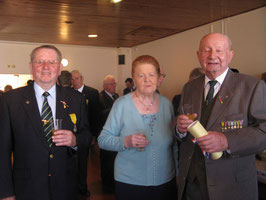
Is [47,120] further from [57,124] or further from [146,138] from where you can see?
[146,138]

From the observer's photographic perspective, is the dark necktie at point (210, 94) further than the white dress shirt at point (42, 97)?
No

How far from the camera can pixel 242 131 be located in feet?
5.55

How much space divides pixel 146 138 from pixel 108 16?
13.8 feet

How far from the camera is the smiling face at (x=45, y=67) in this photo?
2061 millimetres

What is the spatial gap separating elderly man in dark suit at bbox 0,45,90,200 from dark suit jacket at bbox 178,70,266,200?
3.47 ft

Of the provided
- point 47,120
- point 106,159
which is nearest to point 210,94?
point 47,120

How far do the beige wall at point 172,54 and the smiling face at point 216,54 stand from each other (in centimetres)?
373

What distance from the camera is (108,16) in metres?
5.69

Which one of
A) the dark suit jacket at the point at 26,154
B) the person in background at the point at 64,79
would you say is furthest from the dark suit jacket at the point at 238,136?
the person in background at the point at 64,79

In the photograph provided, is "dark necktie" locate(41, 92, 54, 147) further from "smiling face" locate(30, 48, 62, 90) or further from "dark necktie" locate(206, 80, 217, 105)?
"dark necktie" locate(206, 80, 217, 105)

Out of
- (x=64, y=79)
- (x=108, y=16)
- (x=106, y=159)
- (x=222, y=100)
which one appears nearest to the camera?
(x=222, y=100)

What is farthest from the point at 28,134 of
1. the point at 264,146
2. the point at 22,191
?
the point at 264,146

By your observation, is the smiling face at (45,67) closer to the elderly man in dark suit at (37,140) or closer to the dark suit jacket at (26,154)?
the elderly man in dark suit at (37,140)

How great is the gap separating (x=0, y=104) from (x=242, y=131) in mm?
1721
